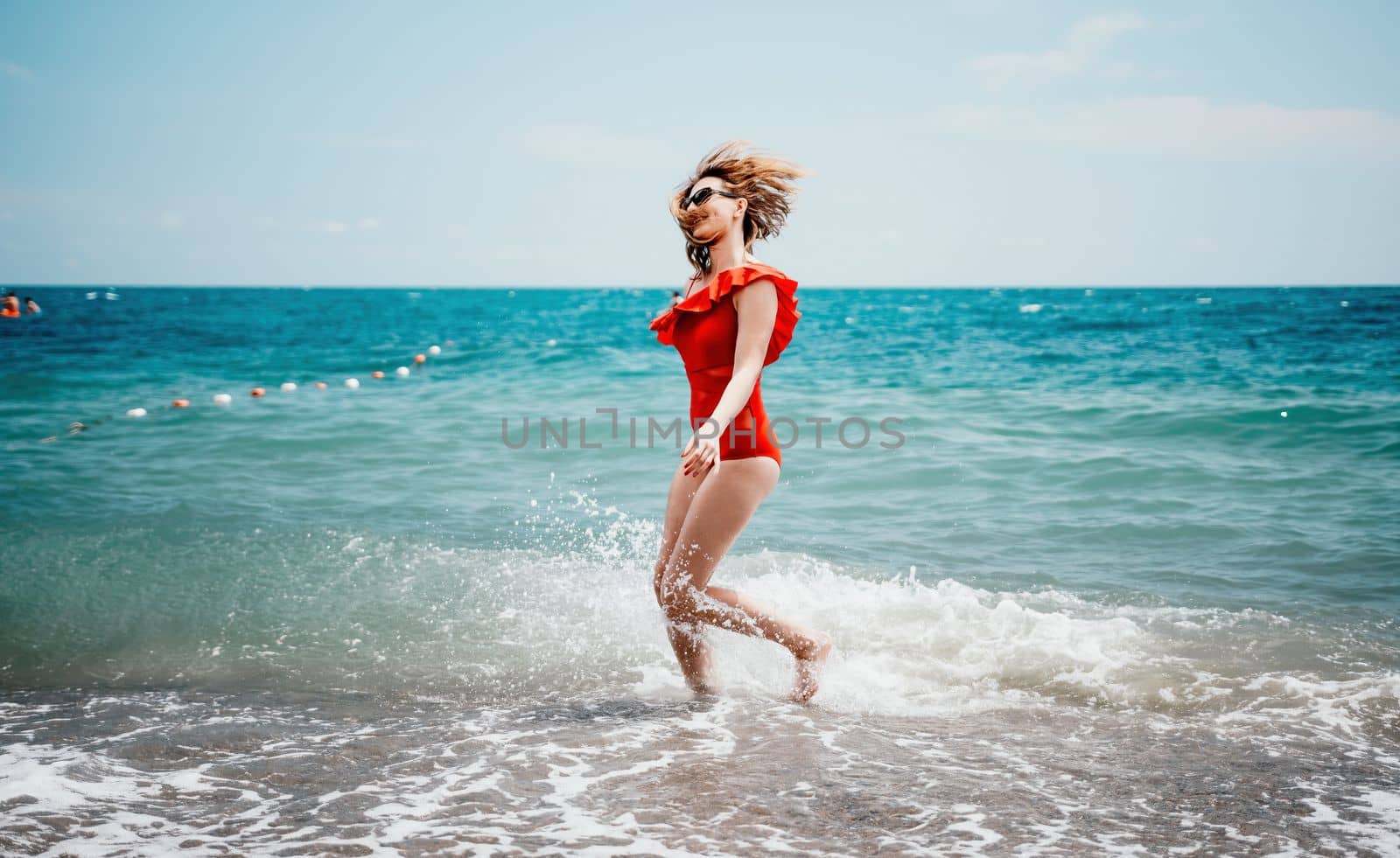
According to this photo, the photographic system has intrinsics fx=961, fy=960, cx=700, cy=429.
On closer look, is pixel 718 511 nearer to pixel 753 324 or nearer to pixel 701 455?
pixel 701 455

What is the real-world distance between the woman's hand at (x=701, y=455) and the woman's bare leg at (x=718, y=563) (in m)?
0.37

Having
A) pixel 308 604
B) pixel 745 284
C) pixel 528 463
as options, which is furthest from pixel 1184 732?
pixel 528 463

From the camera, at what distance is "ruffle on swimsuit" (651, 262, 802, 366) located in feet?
12.7

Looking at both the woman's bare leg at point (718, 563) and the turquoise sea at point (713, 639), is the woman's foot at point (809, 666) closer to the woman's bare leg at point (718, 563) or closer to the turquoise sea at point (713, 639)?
the woman's bare leg at point (718, 563)

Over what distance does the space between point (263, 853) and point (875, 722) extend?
2529 mm

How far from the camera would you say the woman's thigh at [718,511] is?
4008 millimetres

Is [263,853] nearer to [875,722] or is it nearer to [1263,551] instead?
[875,722]

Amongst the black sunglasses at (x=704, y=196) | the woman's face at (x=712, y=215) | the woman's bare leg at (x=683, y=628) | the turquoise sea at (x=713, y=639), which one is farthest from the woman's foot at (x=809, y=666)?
the black sunglasses at (x=704, y=196)

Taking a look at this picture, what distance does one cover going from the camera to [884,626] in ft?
19.4

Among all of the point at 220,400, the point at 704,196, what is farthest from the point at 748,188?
the point at 220,400

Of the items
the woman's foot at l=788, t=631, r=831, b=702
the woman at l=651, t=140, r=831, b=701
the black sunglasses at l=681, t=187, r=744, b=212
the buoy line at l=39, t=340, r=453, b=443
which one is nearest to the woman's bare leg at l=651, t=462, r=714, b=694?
the woman at l=651, t=140, r=831, b=701

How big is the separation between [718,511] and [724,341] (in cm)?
71

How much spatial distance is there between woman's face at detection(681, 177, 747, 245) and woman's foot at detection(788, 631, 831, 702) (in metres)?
1.88

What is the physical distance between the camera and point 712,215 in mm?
4141
